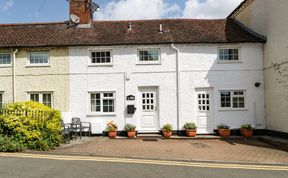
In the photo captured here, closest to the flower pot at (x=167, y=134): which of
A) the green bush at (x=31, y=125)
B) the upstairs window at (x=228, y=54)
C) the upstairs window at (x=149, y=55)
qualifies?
the upstairs window at (x=149, y=55)

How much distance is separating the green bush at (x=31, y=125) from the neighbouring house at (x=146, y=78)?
418cm

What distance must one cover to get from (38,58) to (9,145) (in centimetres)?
730

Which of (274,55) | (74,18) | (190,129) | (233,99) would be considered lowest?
(190,129)

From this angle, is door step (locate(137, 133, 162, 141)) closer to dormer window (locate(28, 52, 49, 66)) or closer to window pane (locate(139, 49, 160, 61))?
window pane (locate(139, 49, 160, 61))

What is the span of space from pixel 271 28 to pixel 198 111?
6.01 meters

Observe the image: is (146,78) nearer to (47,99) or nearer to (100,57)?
(100,57)

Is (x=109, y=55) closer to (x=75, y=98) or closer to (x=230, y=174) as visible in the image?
(x=75, y=98)

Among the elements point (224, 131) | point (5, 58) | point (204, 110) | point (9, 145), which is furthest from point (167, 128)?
point (5, 58)

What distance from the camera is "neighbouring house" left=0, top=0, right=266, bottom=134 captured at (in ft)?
54.6

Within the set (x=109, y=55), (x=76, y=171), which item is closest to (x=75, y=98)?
(x=109, y=55)

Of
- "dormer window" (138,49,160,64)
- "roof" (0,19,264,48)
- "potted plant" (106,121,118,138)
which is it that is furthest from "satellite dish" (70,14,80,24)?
"potted plant" (106,121,118,138)

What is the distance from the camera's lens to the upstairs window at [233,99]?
16750mm

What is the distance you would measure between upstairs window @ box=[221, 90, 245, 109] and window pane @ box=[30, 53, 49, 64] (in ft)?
34.7

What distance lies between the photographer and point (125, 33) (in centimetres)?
1808
